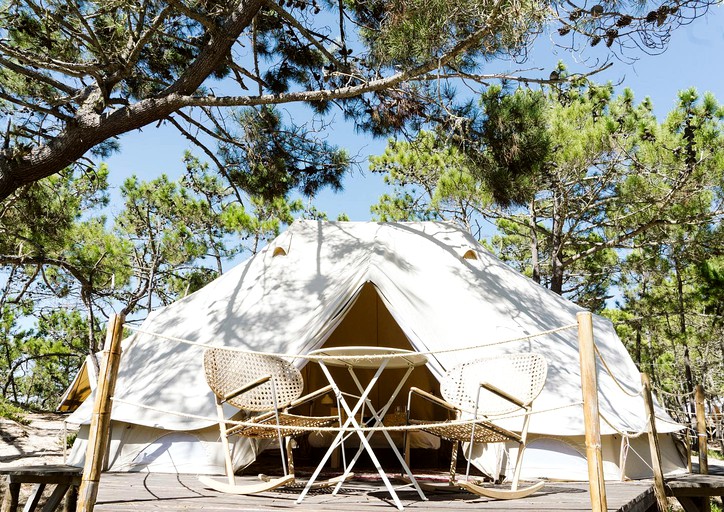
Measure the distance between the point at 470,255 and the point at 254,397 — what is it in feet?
8.84

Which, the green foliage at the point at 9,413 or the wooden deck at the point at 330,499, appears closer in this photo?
the wooden deck at the point at 330,499

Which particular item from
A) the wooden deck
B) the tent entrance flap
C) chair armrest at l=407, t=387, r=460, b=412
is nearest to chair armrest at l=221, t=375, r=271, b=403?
the wooden deck

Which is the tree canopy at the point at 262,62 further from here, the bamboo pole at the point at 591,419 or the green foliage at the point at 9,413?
the green foliage at the point at 9,413

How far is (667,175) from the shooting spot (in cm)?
703

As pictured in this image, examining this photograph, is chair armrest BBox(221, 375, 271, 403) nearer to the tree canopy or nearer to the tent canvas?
the tent canvas

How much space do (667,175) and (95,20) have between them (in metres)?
6.30

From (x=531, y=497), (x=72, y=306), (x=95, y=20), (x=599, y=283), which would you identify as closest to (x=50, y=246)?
(x=95, y=20)

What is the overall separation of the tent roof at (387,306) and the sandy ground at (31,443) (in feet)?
7.94

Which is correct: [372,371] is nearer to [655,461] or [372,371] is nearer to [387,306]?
[387,306]

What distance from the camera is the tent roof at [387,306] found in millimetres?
3969

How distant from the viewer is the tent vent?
5.10m

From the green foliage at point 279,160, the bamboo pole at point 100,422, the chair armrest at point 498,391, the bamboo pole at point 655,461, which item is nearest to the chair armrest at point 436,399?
the chair armrest at point 498,391

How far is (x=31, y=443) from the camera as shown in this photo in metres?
6.67

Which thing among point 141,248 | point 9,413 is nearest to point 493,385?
point 9,413
